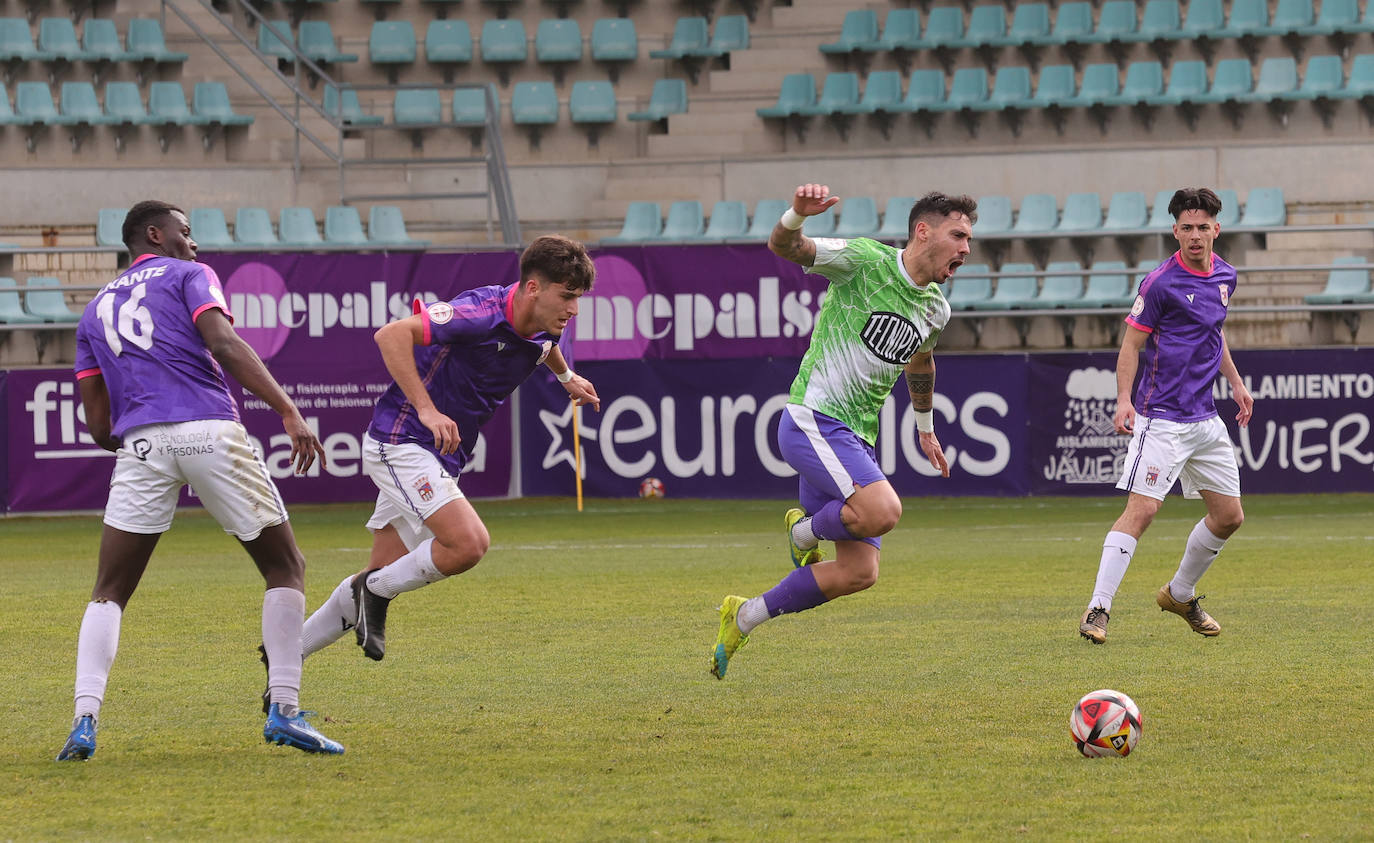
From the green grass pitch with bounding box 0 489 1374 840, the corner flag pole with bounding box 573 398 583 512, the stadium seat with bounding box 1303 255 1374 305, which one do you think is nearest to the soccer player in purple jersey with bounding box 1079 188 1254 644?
the green grass pitch with bounding box 0 489 1374 840

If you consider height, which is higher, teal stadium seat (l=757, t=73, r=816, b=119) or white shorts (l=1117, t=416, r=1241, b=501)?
teal stadium seat (l=757, t=73, r=816, b=119)

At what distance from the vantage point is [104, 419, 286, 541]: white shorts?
5504mm

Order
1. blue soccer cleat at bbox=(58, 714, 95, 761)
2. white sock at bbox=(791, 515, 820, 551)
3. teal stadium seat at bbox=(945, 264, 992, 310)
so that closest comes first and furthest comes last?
blue soccer cleat at bbox=(58, 714, 95, 761) → white sock at bbox=(791, 515, 820, 551) → teal stadium seat at bbox=(945, 264, 992, 310)

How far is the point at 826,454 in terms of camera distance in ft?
22.6

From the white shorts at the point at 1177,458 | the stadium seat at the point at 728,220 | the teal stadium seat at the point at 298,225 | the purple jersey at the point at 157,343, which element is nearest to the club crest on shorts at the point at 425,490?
the purple jersey at the point at 157,343

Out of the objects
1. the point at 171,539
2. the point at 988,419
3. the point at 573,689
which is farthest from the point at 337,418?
the point at 573,689

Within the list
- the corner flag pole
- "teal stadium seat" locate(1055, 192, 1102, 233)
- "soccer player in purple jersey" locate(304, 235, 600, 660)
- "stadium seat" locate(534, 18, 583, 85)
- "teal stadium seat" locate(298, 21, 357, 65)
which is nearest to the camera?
"soccer player in purple jersey" locate(304, 235, 600, 660)

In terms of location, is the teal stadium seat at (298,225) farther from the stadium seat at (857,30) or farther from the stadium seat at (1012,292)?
the stadium seat at (1012,292)

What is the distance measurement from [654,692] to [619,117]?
19.4 m

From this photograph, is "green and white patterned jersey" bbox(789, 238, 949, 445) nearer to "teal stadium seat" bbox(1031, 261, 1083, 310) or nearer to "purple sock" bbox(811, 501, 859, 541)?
"purple sock" bbox(811, 501, 859, 541)

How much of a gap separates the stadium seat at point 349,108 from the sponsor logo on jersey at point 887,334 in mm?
18855

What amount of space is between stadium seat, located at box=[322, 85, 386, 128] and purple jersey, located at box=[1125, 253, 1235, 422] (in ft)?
59.3

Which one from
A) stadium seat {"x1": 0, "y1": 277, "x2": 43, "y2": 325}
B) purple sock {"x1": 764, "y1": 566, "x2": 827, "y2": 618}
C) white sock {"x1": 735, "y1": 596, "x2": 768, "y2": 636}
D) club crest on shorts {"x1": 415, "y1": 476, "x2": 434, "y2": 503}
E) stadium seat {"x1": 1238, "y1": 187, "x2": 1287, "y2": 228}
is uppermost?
stadium seat {"x1": 1238, "y1": 187, "x2": 1287, "y2": 228}

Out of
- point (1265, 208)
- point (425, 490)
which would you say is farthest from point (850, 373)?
point (1265, 208)
